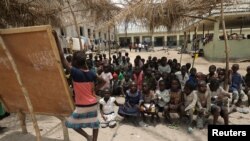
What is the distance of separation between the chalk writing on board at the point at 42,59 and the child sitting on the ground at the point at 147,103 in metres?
2.38

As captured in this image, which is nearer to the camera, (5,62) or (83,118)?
(83,118)

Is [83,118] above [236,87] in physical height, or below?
above

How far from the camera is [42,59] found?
11.7 feet

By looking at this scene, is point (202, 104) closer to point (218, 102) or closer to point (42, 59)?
point (218, 102)

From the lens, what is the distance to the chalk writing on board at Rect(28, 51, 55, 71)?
3506 mm

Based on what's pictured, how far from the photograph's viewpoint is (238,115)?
18.5 feet

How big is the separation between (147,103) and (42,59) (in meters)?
2.63

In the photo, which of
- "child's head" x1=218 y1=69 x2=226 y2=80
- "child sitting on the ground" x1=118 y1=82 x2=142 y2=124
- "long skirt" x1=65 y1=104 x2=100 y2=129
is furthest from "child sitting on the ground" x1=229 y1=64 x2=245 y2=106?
"long skirt" x1=65 y1=104 x2=100 y2=129

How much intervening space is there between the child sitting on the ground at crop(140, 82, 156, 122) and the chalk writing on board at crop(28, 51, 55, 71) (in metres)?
2.38

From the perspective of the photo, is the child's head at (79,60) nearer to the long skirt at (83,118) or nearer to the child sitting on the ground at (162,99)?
the long skirt at (83,118)

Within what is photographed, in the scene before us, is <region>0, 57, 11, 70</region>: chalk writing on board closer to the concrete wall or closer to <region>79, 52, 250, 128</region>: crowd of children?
<region>79, 52, 250, 128</region>: crowd of children

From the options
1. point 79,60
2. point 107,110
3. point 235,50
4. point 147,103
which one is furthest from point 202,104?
point 235,50

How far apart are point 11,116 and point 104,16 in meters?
4.93

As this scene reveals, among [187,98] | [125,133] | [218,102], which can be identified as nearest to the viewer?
[125,133]
